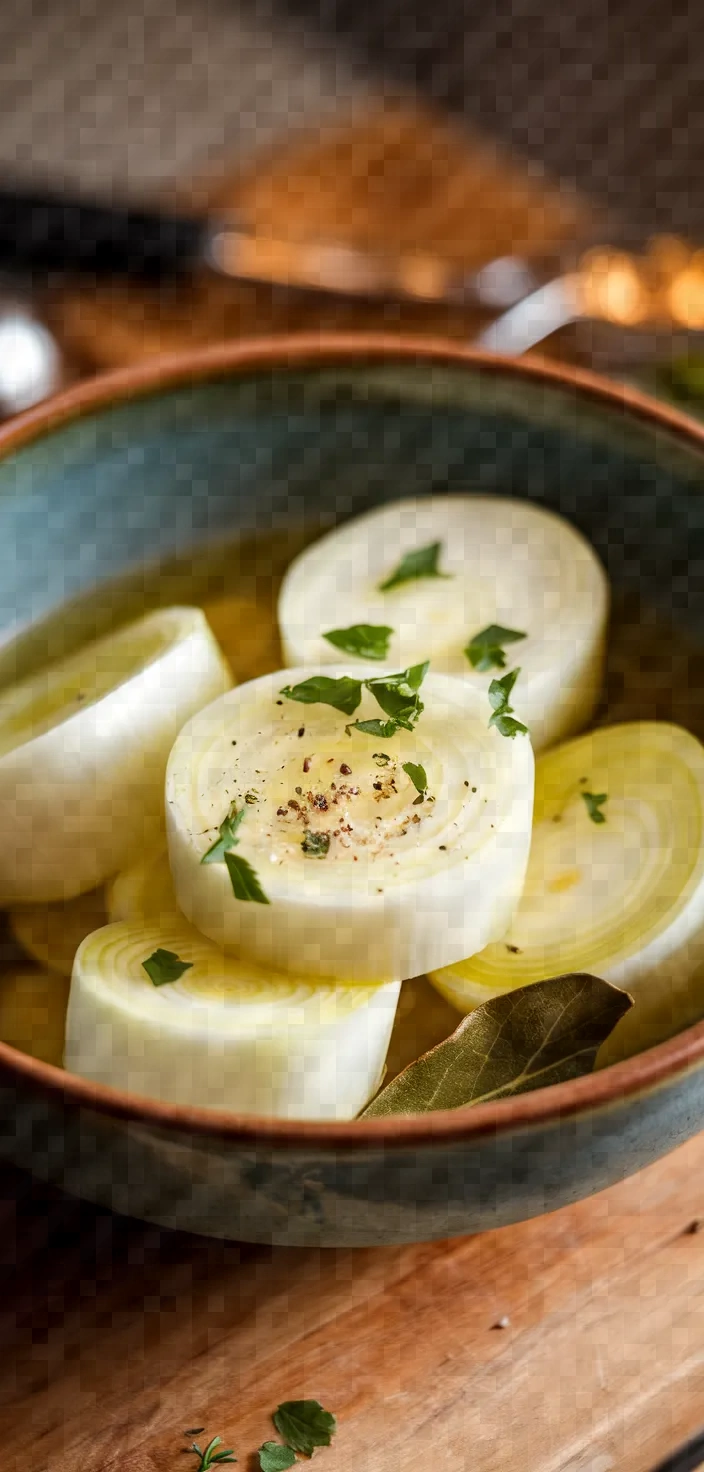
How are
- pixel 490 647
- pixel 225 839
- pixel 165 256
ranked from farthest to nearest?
pixel 165 256 < pixel 490 647 < pixel 225 839

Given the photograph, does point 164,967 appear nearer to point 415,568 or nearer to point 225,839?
point 225,839

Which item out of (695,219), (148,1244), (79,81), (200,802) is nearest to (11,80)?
(79,81)

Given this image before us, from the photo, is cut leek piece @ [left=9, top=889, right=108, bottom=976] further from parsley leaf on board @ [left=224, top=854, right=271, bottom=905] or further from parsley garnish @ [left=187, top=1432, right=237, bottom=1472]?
parsley garnish @ [left=187, top=1432, right=237, bottom=1472]

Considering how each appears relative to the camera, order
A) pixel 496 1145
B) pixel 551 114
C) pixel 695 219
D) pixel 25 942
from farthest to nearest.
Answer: pixel 551 114 → pixel 695 219 → pixel 25 942 → pixel 496 1145

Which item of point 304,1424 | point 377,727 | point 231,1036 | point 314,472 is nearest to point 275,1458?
point 304,1424

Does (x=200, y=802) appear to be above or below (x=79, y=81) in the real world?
below

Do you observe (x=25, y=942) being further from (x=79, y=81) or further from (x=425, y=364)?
(x=79, y=81)

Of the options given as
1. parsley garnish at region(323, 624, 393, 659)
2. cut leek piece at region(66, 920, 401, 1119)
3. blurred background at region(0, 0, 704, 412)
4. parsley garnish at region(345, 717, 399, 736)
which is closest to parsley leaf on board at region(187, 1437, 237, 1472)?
cut leek piece at region(66, 920, 401, 1119)
